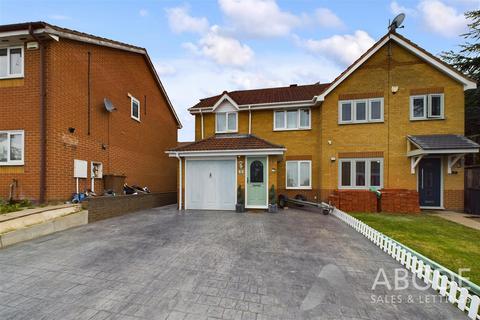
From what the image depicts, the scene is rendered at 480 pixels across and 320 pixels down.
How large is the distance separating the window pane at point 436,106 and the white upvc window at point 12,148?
1882 cm

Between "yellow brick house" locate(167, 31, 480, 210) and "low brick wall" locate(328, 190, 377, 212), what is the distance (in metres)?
0.55

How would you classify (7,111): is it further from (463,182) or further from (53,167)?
(463,182)

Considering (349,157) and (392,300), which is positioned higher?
(349,157)

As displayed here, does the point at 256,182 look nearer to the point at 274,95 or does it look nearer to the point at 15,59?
the point at 274,95

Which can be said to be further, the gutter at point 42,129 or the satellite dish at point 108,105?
the satellite dish at point 108,105

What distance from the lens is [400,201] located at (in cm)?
1122

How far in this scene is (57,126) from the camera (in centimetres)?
859

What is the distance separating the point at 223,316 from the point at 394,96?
1383cm

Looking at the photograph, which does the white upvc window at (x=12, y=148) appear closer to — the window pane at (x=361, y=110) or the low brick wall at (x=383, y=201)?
the low brick wall at (x=383, y=201)

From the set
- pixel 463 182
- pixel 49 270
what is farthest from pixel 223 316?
pixel 463 182

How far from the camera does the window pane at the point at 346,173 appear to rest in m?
12.7

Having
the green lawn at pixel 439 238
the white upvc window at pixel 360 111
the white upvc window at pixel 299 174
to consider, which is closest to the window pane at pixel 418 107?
the white upvc window at pixel 360 111

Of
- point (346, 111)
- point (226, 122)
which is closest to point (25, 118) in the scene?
point (226, 122)

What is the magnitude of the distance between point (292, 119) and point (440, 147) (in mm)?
7352
